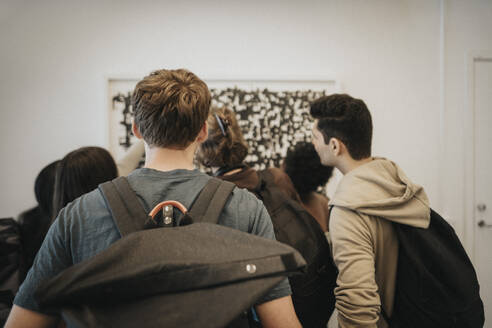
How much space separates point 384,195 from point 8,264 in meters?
1.38

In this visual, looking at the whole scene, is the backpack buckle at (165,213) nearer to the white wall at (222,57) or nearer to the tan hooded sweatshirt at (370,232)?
the tan hooded sweatshirt at (370,232)

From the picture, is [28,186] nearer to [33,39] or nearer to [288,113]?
[33,39]

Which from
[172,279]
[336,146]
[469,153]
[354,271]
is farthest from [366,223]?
[469,153]

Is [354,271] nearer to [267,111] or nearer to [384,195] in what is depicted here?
[384,195]

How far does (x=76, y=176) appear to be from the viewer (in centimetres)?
99

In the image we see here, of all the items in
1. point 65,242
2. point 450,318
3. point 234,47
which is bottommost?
point 450,318

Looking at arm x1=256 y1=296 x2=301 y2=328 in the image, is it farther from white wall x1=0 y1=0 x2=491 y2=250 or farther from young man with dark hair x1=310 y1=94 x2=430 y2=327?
white wall x1=0 y1=0 x2=491 y2=250

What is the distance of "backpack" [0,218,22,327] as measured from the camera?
102cm

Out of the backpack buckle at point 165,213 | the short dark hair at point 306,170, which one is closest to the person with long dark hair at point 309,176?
the short dark hair at point 306,170

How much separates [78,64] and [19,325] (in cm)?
146

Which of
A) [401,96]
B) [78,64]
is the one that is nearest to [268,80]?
[401,96]

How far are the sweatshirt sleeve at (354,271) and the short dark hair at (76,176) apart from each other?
0.86m

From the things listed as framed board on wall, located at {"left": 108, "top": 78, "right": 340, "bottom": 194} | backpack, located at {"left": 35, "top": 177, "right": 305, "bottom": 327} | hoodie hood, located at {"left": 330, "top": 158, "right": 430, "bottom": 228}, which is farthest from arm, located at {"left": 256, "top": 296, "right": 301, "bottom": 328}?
framed board on wall, located at {"left": 108, "top": 78, "right": 340, "bottom": 194}

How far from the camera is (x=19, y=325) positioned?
23.2 inches
